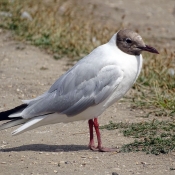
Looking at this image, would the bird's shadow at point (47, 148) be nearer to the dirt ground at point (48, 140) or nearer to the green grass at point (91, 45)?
the dirt ground at point (48, 140)

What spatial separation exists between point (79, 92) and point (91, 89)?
4.7 inches

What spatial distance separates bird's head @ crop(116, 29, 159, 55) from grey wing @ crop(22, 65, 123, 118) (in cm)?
29

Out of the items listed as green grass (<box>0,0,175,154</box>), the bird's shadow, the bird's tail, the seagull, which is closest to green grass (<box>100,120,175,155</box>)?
green grass (<box>0,0,175,154</box>)

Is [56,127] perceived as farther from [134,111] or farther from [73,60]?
[73,60]

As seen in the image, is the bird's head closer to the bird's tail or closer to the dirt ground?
the dirt ground

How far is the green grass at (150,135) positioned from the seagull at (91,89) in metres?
0.29

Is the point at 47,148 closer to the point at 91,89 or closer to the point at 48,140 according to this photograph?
the point at 48,140

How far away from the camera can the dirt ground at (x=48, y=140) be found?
17.2 feet

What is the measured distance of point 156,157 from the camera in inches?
216

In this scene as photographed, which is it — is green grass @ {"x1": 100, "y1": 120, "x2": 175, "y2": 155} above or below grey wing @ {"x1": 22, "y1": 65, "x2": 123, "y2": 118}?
below

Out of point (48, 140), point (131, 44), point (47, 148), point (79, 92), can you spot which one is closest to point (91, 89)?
point (79, 92)

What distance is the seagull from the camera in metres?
5.63

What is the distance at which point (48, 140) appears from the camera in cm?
621

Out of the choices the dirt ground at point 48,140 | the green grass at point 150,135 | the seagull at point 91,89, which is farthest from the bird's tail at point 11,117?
the green grass at point 150,135
